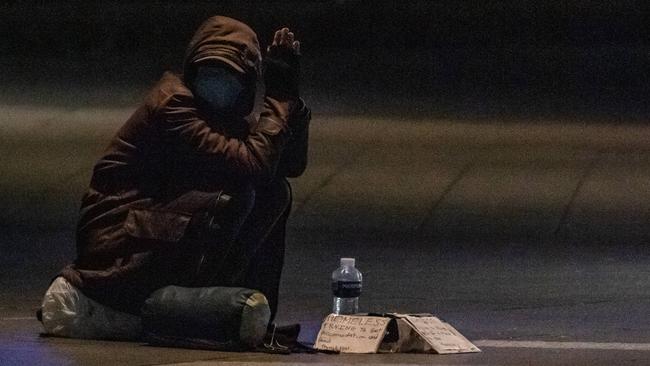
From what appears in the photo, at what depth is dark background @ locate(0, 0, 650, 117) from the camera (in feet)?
59.1

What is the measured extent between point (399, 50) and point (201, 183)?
14348mm

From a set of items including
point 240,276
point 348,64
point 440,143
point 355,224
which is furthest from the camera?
point 348,64

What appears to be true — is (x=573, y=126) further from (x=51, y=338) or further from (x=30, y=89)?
(x=51, y=338)

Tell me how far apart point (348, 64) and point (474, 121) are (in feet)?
14.0

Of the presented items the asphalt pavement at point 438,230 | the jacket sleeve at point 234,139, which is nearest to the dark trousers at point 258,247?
the jacket sleeve at point 234,139

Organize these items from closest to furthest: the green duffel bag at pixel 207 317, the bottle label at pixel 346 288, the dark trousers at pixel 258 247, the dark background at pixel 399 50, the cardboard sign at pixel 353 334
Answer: the green duffel bag at pixel 207 317, the cardboard sign at pixel 353 334, the dark trousers at pixel 258 247, the bottle label at pixel 346 288, the dark background at pixel 399 50

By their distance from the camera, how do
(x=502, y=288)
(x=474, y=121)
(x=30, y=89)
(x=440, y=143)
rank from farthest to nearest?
(x=30, y=89), (x=474, y=121), (x=440, y=143), (x=502, y=288)

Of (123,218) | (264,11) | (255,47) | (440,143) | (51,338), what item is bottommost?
(51,338)

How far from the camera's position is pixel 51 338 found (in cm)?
783

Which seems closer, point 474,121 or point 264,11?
point 474,121

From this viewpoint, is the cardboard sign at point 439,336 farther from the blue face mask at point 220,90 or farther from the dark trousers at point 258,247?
the blue face mask at point 220,90

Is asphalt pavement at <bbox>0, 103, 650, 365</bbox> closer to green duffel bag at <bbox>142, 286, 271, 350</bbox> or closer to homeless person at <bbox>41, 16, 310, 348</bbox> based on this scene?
green duffel bag at <bbox>142, 286, 271, 350</bbox>

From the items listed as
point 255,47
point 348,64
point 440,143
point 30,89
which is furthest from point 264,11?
point 255,47

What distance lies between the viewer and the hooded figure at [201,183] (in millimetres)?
7504
